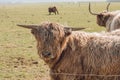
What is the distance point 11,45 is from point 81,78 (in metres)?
9.05

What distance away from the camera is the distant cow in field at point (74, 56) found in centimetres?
674

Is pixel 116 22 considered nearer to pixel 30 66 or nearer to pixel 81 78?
pixel 30 66

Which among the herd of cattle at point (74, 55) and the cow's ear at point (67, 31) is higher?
the cow's ear at point (67, 31)

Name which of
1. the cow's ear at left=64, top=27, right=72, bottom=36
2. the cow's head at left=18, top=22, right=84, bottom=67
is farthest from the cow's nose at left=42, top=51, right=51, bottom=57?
the cow's ear at left=64, top=27, right=72, bottom=36

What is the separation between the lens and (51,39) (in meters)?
6.72

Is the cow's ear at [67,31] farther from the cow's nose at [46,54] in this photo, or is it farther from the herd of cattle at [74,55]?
the cow's nose at [46,54]

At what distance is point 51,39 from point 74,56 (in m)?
0.56

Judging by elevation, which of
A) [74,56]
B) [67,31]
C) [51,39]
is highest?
[67,31]

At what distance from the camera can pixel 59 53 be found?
6.80m

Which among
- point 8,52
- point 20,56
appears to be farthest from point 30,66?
point 8,52

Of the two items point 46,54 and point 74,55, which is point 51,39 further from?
point 74,55

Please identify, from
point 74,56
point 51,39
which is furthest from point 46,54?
point 74,56

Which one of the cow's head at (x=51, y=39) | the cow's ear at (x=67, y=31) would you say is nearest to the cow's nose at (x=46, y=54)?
the cow's head at (x=51, y=39)

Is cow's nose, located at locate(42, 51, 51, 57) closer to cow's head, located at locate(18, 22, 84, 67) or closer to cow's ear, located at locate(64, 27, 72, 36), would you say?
cow's head, located at locate(18, 22, 84, 67)
